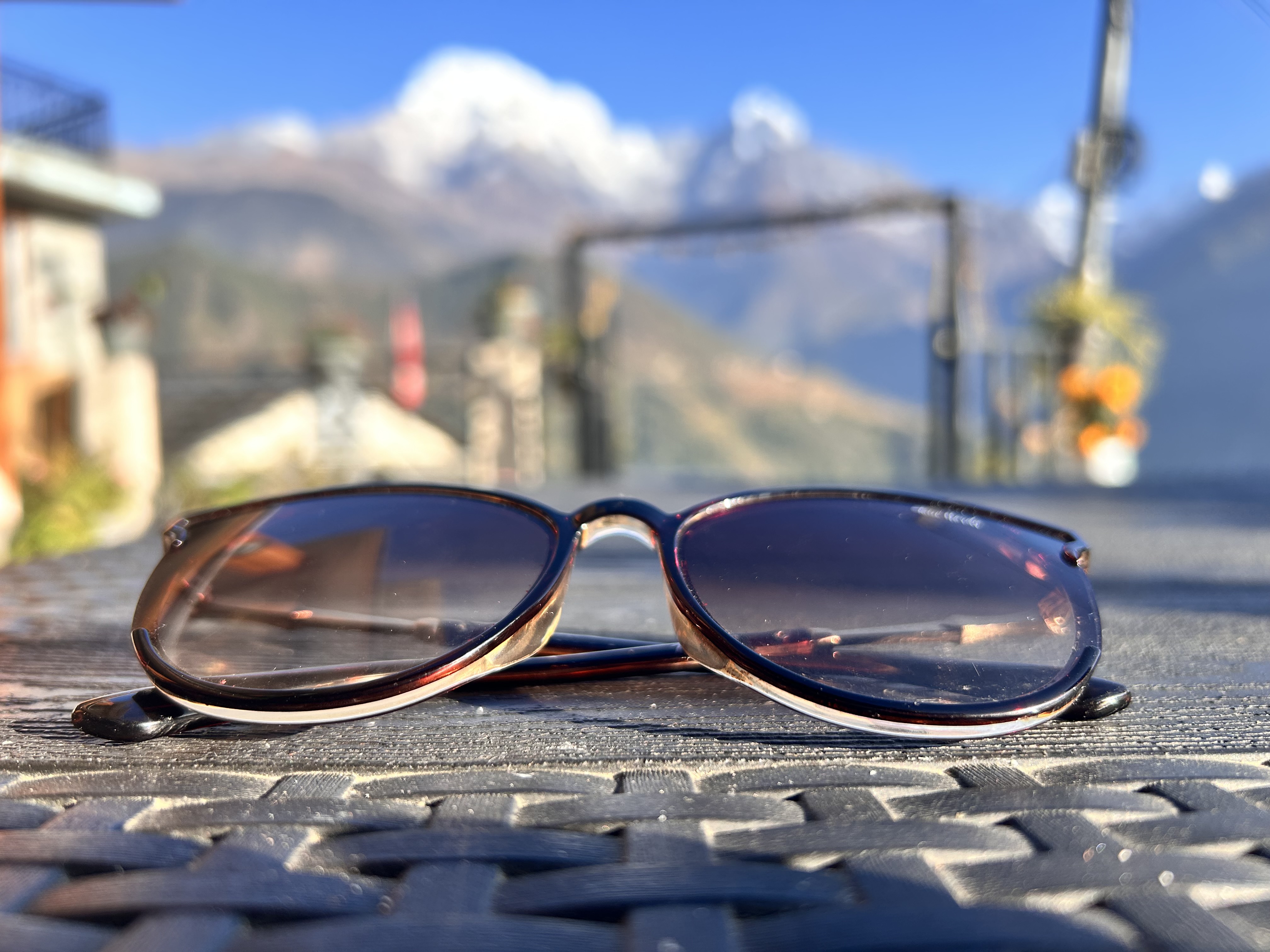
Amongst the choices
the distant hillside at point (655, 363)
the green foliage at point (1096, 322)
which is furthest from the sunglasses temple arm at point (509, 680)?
the distant hillside at point (655, 363)

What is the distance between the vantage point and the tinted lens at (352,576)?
0.44 m

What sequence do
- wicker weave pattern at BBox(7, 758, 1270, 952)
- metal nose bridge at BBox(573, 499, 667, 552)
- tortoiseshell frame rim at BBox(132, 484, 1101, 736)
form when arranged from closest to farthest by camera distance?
wicker weave pattern at BBox(7, 758, 1270, 952)
tortoiseshell frame rim at BBox(132, 484, 1101, 736)
metal nose bridge at BBox(573, 499, 667, 552)

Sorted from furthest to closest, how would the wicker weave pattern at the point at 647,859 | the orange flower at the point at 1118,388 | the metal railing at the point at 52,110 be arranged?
the metal railing at the point at 52,110 < the orange flower at the point at 1118,388 < the wicker weave pattern at the point at 647,859

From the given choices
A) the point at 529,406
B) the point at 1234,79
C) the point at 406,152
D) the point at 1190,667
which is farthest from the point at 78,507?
the point at 406,152

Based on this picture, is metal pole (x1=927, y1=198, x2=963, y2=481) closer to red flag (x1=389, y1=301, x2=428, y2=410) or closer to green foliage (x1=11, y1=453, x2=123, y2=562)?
red flag (x1=389, y1=301, x2=428, y2=410)

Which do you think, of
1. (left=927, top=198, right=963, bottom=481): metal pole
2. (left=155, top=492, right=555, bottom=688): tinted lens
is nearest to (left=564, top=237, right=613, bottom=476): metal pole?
(left=927, top=198, right=963, bottom=481): metal pole

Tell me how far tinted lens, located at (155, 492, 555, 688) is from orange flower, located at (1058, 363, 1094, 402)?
4.56m

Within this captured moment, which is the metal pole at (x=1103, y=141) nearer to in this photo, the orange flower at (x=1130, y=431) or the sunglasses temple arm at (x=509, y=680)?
the orange flower at (x=1130, y=431)

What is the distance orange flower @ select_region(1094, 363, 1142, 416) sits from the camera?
4.40 metres

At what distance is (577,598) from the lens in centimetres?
72

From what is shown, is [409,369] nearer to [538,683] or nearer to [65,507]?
[65,507]

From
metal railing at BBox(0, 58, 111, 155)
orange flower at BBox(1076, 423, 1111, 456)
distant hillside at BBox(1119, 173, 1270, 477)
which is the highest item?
distant hillside at BBox(1119, 173, 1270, 477)

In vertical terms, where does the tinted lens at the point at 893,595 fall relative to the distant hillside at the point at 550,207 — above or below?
below

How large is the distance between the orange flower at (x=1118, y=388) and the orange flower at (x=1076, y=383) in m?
0.05
